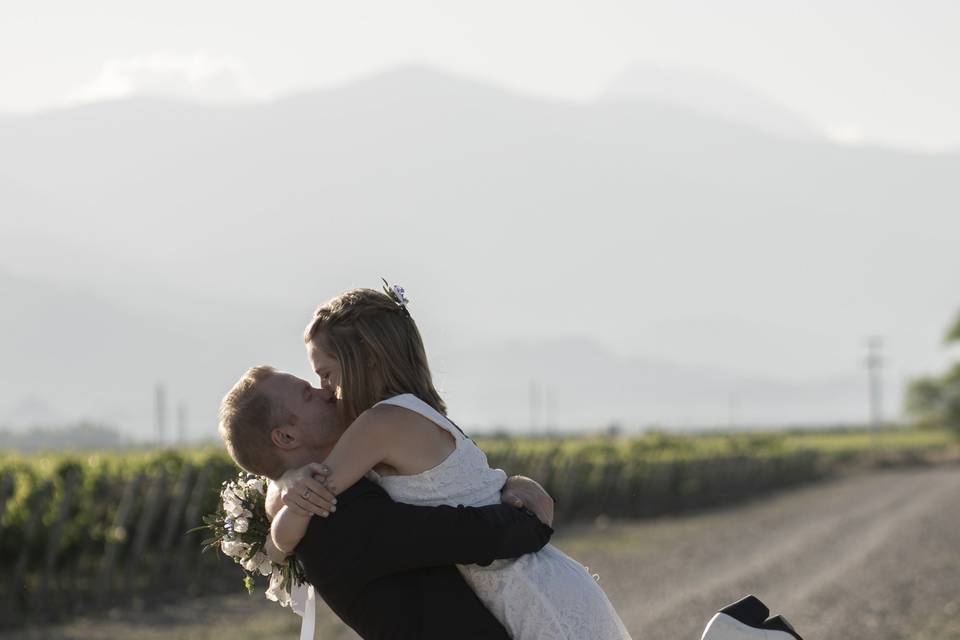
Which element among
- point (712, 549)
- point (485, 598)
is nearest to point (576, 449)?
point (712, 549)

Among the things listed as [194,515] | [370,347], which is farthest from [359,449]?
[194,515]

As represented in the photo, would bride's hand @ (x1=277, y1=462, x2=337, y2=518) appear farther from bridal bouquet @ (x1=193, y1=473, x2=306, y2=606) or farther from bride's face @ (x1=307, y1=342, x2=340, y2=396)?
bridal bouquet @ (x1=193, y1=473, x2=306, y2=606)

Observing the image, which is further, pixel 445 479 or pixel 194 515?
pixel 194 515

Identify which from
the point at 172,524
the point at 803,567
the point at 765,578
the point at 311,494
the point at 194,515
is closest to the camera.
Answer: the point at 311,494

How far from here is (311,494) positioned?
3.28 meters

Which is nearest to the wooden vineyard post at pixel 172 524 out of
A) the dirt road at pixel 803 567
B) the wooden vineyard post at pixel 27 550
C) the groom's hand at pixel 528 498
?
the wooden vineyard post at pixel 27 550

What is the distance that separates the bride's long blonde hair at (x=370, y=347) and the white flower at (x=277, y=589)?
1.48 ft

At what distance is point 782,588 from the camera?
17.9 metres

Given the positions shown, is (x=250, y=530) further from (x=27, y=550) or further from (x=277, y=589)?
(x=27, y=550)

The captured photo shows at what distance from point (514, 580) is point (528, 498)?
0.64 ft

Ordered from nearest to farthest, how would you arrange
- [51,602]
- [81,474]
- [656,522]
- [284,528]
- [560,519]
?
[284,528] → [51,602] → [81,474] → [560,519] → [656,522]

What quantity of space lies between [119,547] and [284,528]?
1479 centimetres

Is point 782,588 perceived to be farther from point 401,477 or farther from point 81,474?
point 401,477

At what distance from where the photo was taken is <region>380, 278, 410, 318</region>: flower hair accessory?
3475mm
